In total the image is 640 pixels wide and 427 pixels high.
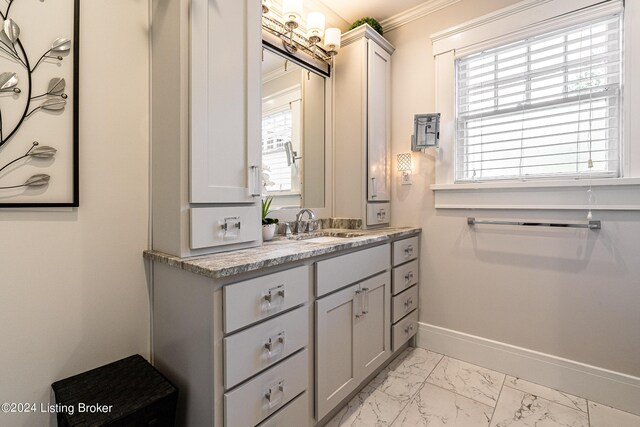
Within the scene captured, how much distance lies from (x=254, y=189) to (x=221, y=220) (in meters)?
0.22

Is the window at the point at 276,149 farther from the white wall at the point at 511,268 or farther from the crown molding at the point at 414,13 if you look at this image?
the crown molding at the point at 414,13

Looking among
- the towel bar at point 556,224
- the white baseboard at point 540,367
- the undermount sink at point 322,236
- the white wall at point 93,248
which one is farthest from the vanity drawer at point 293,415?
the towel bar at point 556,224

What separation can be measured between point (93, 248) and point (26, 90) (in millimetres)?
637

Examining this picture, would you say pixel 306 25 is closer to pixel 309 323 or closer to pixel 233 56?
pixel 233 56

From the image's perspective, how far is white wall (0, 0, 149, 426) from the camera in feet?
3.61

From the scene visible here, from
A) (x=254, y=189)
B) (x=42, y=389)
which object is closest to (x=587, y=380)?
(x=254, y=189)

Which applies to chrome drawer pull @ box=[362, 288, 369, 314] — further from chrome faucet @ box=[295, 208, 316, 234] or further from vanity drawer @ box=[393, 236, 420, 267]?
chrome faucet @ box=[295, 208, 316, 234]

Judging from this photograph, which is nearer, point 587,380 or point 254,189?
point 254,189

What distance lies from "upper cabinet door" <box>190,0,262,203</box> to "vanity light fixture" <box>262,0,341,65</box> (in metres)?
0.49

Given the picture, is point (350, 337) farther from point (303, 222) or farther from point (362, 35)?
point (362, 35)

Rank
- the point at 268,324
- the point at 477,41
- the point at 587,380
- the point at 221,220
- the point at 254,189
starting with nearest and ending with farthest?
the point at 268,324 < the point at 221,220 < the point at 254,189 < the point at 587,380 < the point at 477,41

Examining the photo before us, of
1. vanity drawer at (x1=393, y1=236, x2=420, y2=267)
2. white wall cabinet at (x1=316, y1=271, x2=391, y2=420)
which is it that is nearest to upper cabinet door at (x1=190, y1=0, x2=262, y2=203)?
white wall cabinet at (x1=316, y1=271, x2=391, y2=420)

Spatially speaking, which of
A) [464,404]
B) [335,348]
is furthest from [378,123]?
[464,404]

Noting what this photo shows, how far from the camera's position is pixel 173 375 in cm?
124
